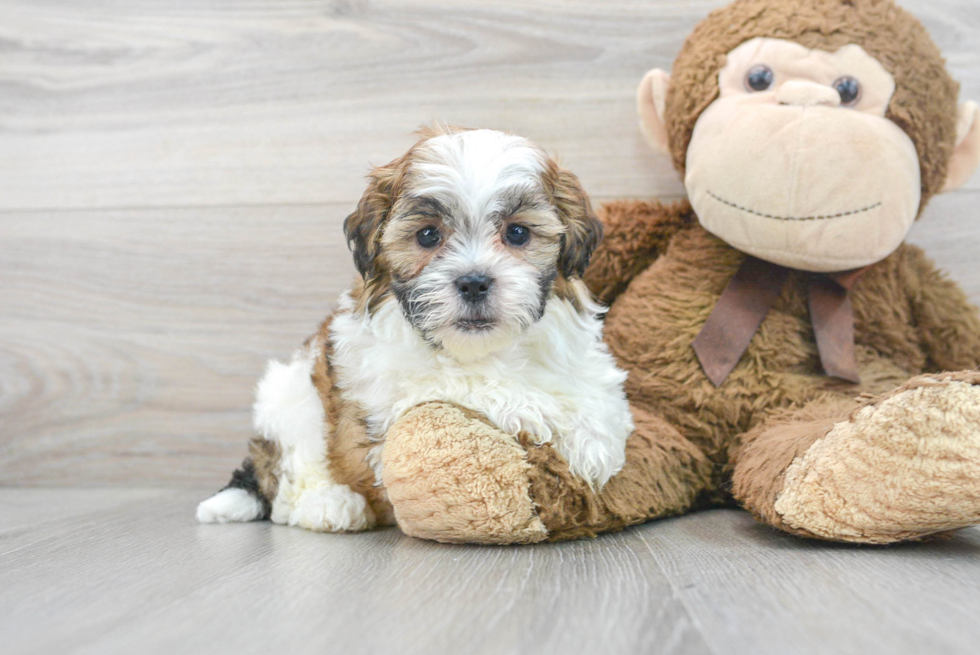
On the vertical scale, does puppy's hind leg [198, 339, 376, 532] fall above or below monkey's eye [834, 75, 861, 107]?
below

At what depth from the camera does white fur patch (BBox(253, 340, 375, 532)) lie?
5.10 feet

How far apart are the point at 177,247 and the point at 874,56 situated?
5.95 ft

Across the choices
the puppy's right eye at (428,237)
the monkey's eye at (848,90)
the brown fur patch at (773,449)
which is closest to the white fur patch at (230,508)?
the puppy's right eye at (428,237)

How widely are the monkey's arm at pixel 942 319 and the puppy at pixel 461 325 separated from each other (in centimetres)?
75

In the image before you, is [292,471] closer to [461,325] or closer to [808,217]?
[461,325]

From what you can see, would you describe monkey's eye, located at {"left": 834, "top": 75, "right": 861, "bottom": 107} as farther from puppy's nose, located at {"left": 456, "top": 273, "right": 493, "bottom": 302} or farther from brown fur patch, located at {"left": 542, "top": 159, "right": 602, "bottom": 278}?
puppy's nose, located at {"left": 456, "top": 273, "right": 493, "bottom": 302}

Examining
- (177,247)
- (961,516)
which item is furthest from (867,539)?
(177,247)

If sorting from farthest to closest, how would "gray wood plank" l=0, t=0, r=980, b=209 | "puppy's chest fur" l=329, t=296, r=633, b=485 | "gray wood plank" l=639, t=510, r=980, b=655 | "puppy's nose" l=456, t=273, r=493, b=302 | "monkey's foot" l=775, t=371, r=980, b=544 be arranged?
"gray wood plank" l=0, t=0, r=980, b=209 → "puppy's chest fur" l=329, t=296, r=633, b=485 → "puppy's nose" l=456, t=273, r=493, b=302 → "monkey's foot" l=775, t=371, r=980, b=544 → "gray wood plank" l=639, t=510, r=980, b=655

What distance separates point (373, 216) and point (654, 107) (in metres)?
0.85

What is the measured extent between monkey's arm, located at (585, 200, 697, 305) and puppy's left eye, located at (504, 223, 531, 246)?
0.52 m

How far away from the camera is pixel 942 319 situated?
174 centimetres

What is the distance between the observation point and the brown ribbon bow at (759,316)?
167cm

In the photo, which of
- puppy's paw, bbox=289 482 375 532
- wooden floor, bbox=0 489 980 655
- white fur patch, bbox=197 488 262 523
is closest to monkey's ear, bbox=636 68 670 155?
wooden floor, bbox=0 489 980 655

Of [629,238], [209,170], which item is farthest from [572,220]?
[209,170]
